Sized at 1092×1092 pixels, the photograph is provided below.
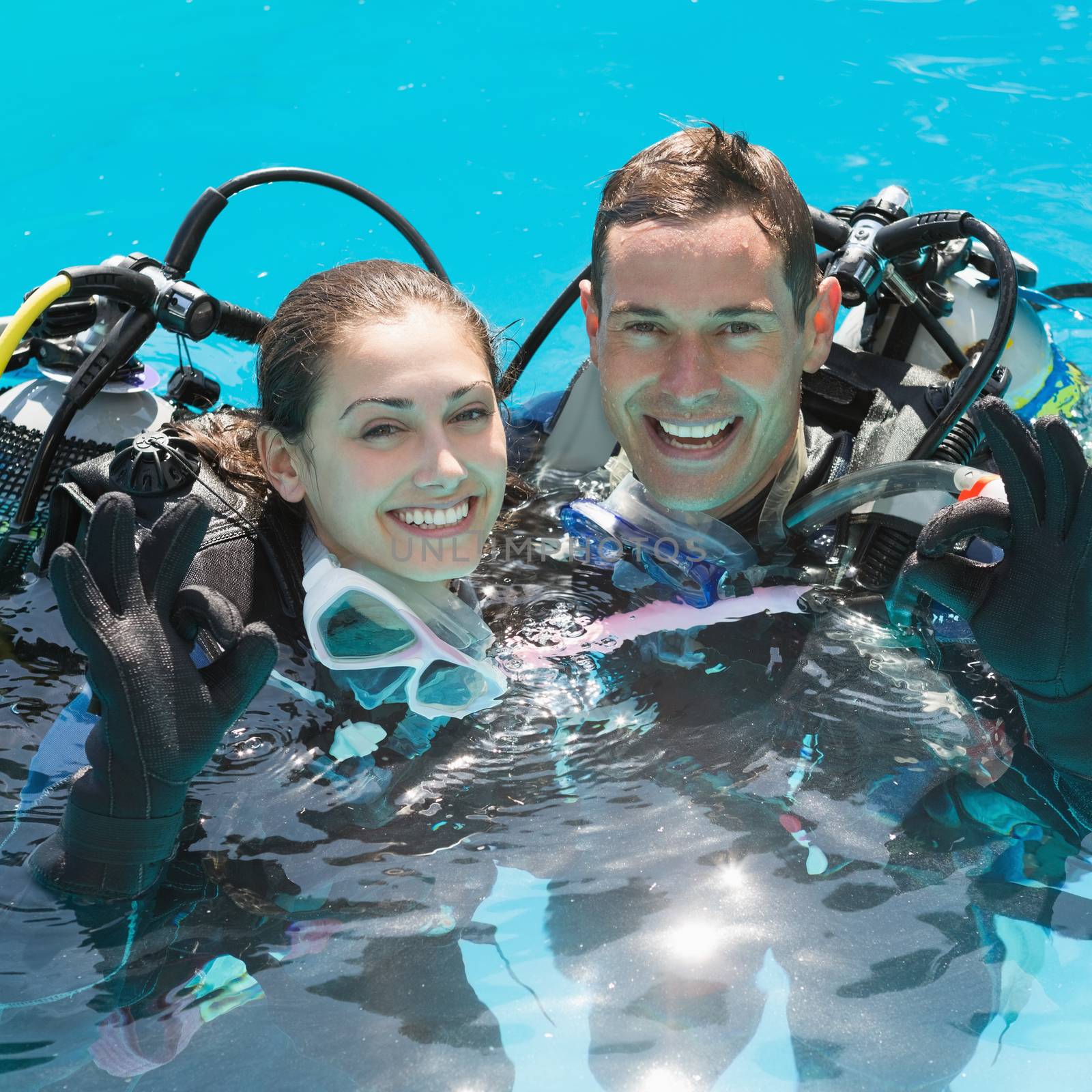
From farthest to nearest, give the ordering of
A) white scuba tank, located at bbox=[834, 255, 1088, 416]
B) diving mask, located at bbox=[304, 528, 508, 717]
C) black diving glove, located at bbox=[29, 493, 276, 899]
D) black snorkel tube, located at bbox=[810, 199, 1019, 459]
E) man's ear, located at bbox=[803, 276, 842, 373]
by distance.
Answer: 1. white scuba tank, located at bbox=[834, 255, 1088, 416]
2. man's ear, located at bbox=[803, 276, 842, 373]
3. black snorkel tube, located at bbox=[810, 199, 1019, 459]
4. diving mask, located at bbox=[304, 528, 508, 717]
5. black diving glove, located at bbox=[29, 493, 276, 899]

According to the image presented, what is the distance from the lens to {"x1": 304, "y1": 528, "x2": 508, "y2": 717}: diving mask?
7.34 ft

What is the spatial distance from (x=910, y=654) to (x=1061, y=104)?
4672 millimetres

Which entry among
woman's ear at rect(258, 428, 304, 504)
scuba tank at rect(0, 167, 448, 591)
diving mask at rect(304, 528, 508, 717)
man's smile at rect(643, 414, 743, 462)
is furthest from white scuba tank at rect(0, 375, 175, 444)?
man's smile at rect(643, 414, 743, 462)

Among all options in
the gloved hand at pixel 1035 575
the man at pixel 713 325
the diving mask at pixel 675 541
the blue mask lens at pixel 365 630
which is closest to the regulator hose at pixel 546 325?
the man at pixel 713 325

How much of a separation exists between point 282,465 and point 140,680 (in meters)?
0.66

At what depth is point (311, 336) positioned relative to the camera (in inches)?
93.4

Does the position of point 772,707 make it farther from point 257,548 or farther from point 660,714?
point 257,548

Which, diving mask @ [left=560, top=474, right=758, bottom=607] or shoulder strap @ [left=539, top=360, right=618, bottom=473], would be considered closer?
diving mask @ [left=560, top=474, right=758, bottom=607]

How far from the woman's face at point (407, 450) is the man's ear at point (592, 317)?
24.6 inches

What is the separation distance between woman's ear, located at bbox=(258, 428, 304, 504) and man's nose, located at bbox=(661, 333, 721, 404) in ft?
2.80

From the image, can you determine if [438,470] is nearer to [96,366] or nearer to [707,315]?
[707,315]

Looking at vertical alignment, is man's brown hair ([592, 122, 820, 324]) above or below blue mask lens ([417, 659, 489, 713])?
above

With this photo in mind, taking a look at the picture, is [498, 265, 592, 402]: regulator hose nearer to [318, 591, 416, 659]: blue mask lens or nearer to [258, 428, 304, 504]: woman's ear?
[258, 428, 304, 504]: woman's ear

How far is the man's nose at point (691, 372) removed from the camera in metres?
2.68
